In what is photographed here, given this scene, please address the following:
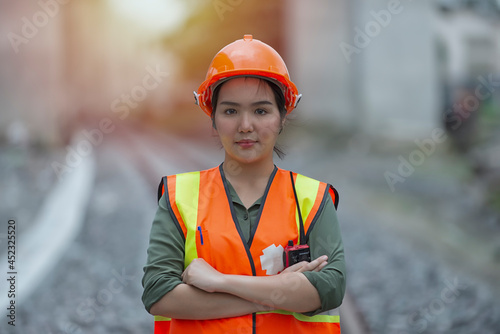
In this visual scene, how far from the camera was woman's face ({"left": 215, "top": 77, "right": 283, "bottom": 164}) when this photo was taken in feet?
5.28

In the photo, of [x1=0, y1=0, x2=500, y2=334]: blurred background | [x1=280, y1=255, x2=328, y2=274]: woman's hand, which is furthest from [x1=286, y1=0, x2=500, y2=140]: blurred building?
[x1=280, y1=255, x2=328, y2=274]: woman's hand

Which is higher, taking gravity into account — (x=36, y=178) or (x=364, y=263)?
(x=36, y=178)

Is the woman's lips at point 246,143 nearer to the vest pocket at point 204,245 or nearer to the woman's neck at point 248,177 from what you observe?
the woman's neck at point 248,177

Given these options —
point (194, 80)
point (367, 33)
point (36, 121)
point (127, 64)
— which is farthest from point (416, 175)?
point (36, 121)

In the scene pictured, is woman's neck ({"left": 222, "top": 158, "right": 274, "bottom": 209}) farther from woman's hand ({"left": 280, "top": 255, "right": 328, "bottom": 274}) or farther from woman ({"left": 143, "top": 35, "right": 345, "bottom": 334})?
woman's hand ({"left": 280, "top": 255, "right": 328, "bottom": 274})

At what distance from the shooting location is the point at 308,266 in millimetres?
1562

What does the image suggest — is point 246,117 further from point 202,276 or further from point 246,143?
point 202,276

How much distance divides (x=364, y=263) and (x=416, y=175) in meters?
1.12

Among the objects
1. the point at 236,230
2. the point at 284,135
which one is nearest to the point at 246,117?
the point at 236,230

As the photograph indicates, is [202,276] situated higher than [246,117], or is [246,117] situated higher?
Result: [246,117]

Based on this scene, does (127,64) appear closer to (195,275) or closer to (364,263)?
(364,263)

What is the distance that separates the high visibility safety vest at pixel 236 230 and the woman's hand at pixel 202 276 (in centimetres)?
5

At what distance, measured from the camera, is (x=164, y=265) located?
1577 mm

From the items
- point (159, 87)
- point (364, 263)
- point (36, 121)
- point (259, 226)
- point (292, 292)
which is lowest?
point (292, 292)
